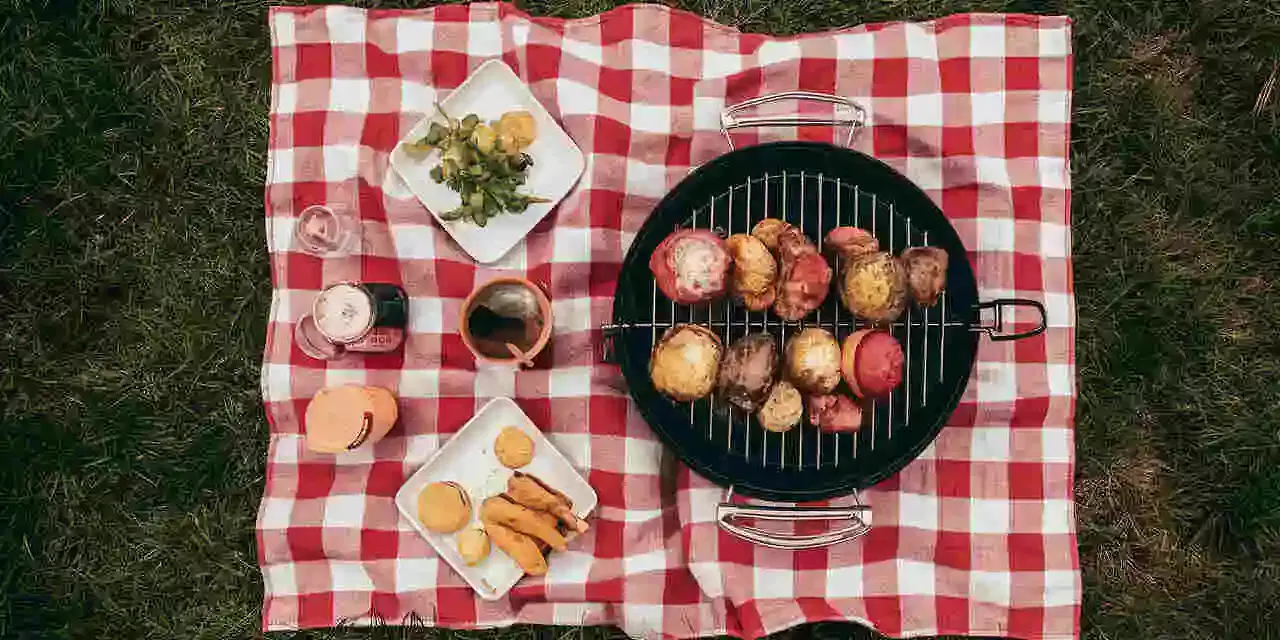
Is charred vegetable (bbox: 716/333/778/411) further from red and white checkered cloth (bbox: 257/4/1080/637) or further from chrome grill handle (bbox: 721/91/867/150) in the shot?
chrome grill handle (bbox: 721/91/867/150)

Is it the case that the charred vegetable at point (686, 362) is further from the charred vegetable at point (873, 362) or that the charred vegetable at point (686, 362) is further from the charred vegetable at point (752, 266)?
the charred vegetable at point (873, 362)

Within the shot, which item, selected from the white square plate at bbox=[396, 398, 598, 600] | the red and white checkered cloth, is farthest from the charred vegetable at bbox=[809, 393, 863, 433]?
the white square plate at bbox=[396, 398, 598, 600]

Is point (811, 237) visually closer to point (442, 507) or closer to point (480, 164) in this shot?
point (480, 164)

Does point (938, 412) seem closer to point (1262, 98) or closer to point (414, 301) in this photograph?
point (414, 301)

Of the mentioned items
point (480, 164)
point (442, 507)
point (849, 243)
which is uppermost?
point (480, 164)

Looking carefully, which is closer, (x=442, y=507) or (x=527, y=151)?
(x=442, y=507)

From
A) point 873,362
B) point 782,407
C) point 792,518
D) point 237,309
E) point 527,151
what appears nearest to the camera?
point 873,362

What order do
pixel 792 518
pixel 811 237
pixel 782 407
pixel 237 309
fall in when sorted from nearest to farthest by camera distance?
pixel 782 407
pixel 792 518
pixel 811 237
pixel 237 309

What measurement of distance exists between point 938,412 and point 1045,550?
820mm

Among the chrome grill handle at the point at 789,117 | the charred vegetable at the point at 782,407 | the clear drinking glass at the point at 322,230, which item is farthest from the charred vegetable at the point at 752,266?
the clear drinking glass at the point at 322,230

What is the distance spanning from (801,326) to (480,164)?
1273 mm

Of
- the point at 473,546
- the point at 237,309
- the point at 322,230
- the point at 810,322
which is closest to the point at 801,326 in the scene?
the point at 810,322

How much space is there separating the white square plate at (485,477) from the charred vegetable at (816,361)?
3.06ft

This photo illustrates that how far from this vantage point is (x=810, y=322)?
2.80 metres
